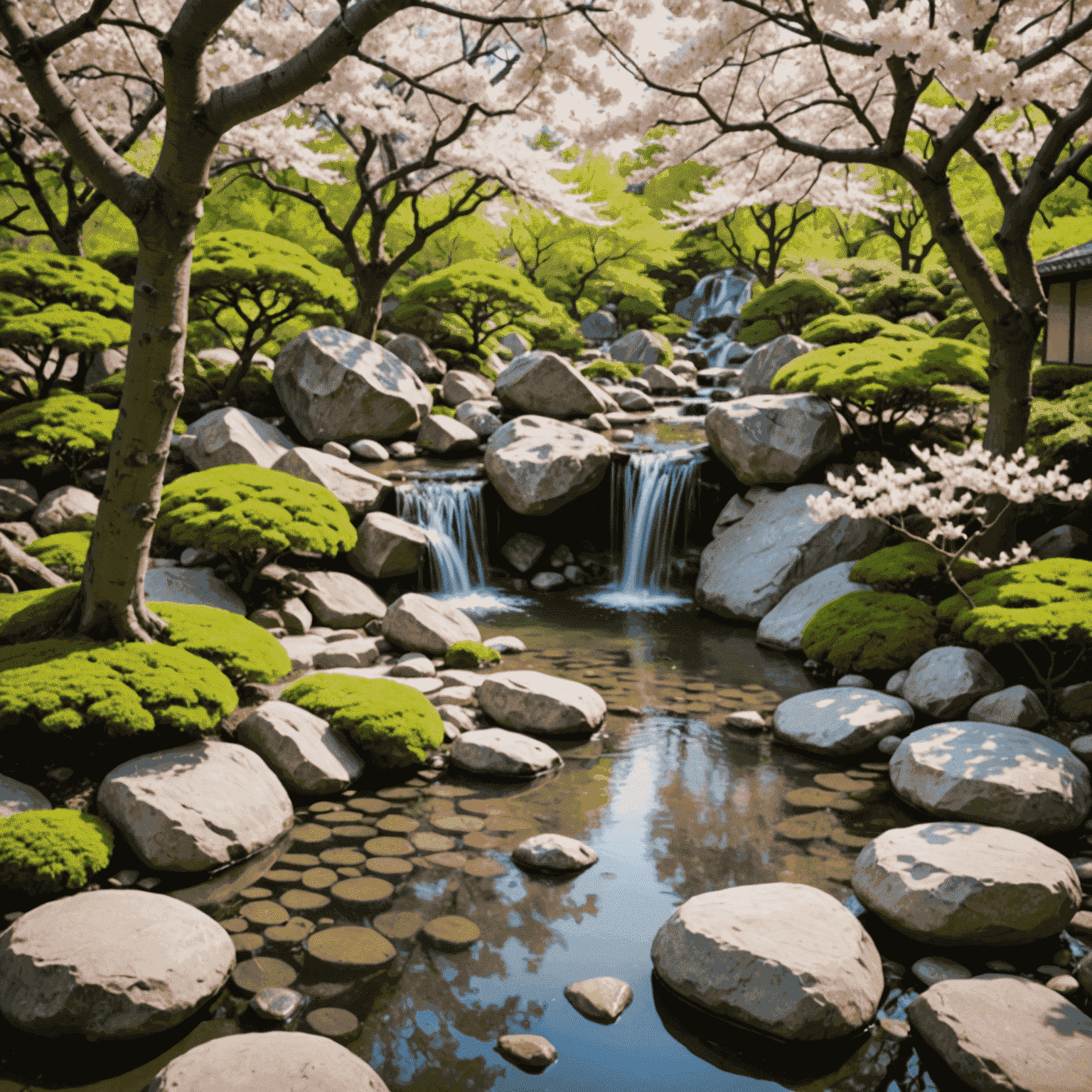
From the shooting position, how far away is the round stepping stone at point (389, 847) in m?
4.84

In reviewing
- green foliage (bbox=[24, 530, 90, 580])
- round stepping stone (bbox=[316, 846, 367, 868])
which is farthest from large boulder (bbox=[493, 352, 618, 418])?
round stepping stone (bbox=[316, 846, 367, 868])

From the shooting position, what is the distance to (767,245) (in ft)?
98.6

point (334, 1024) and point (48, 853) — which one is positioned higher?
point (48, 853)

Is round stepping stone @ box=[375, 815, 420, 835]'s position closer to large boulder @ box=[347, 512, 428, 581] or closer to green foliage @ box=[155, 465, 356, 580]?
green foliage @ box=[155, 465, 356, 580]

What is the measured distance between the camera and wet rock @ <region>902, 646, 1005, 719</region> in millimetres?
6891

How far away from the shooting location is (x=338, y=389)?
13.8m

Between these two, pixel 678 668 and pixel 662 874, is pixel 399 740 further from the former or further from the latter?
pixel 678 668

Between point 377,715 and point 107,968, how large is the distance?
2697 mm

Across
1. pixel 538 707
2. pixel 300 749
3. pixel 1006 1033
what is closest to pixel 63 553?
pixel 300 749

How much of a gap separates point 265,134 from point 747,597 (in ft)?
39.0

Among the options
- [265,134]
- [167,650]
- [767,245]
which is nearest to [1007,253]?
[167,650]

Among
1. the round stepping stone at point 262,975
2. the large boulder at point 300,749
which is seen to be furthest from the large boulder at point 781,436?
the round stepping stone at point 262,975

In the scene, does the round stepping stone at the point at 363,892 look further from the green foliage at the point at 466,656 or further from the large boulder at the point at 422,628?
the large boulder at the point at 422,628

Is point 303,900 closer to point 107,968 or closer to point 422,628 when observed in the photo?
point 107,968
